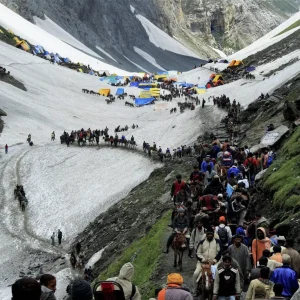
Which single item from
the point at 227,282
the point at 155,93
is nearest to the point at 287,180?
the point at 227,282

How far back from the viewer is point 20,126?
6862 cm

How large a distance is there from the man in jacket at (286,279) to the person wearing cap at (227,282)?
77 cm

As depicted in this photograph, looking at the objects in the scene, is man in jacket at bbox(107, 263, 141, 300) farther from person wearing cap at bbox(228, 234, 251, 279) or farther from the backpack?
the backpack

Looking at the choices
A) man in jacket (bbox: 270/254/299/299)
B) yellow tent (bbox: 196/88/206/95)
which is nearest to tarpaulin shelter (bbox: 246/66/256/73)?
yellow tent (bbox: 196/88/206/95)

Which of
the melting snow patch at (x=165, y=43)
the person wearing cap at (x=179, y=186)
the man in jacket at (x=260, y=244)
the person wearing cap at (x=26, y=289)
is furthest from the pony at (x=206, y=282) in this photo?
the melting snow patch at (x=165, y=43)

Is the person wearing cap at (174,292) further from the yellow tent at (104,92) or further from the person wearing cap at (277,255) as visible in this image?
the yellow tent at (104,92)

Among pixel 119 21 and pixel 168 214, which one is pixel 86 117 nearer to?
pixel 168 214

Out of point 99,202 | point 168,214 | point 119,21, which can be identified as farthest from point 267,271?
point 119,21

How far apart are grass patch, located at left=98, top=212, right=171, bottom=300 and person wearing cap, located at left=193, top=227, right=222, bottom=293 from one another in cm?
348

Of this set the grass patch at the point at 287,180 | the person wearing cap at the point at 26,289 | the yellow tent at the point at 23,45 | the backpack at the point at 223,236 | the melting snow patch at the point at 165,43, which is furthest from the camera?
the melting snow patch at the point at 165,43

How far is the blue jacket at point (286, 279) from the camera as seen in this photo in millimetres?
10711

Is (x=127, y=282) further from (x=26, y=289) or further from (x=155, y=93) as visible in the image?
(x=155, y=93)

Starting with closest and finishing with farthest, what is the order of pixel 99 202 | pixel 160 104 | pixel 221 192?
pixel 221 192
pixel 99 202
pixel 160 104

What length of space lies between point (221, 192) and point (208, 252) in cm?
614
